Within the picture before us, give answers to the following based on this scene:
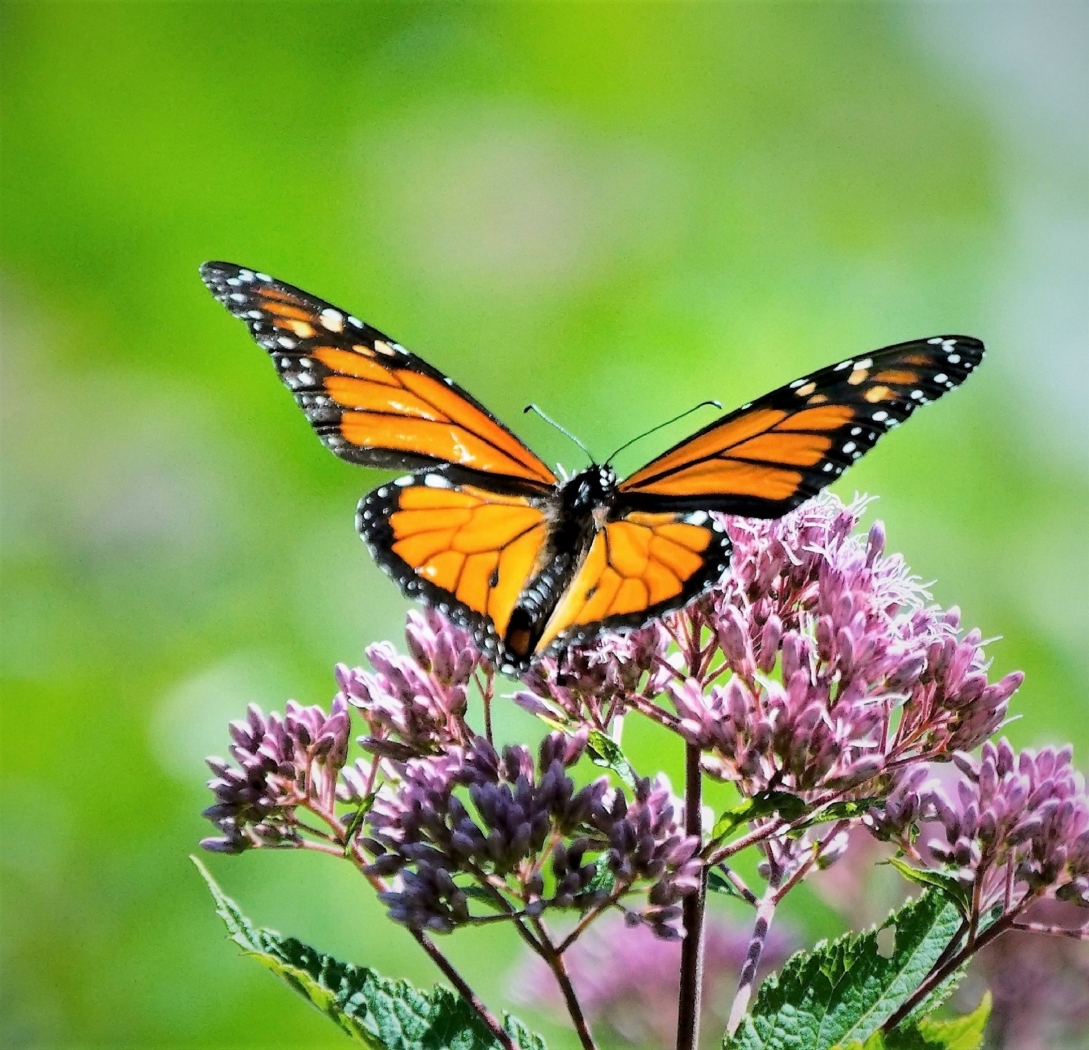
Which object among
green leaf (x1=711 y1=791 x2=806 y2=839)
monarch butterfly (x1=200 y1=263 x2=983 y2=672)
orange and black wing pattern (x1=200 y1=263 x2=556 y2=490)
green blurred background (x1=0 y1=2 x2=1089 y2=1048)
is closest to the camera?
green leaf (x1=711 y1=791 x2=806 y2=839)

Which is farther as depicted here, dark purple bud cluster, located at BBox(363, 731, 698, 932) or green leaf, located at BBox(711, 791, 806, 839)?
dark purple bud cluster, located at BBox(363, 731, 698, 932)

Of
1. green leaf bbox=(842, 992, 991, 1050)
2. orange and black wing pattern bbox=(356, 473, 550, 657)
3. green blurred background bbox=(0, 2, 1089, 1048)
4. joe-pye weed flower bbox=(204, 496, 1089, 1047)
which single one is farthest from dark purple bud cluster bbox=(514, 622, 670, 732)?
green blurred background bbox=(0, 2, 1089, 1048)

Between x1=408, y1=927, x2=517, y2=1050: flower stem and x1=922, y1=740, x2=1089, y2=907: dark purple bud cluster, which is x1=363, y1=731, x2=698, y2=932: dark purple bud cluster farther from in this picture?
x1=922, y1=740, x2=1089, y2=907: dark purple bud cluster

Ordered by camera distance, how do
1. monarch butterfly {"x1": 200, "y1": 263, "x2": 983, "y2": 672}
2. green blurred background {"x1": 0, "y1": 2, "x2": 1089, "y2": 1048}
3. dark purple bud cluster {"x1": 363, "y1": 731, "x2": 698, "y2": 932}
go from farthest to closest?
green blurred background {"x1": 0, "y1": 2, "x2": 1089, "y2": 1048}, monarch butterfly {"x1": 200, "y1": 263, "x2": 983, "y2": 672}, dark purple bud cluster {"x1": 363, "y1": 731, "x2": 698, "y2": 932}

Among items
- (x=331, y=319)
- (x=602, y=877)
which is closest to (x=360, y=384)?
(x=331, y=319)

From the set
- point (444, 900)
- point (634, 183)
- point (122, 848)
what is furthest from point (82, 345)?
point (444, 900)

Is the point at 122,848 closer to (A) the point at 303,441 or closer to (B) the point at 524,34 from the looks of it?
(A) the point at 303,441

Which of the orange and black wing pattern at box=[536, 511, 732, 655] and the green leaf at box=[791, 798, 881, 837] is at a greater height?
the orange and black wing pattern at box=[536, 511, 732, 655]

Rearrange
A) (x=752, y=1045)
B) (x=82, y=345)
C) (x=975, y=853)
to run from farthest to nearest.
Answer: (x=82, y=345)
(x=975, y=853)
(x=752, y=1045)
